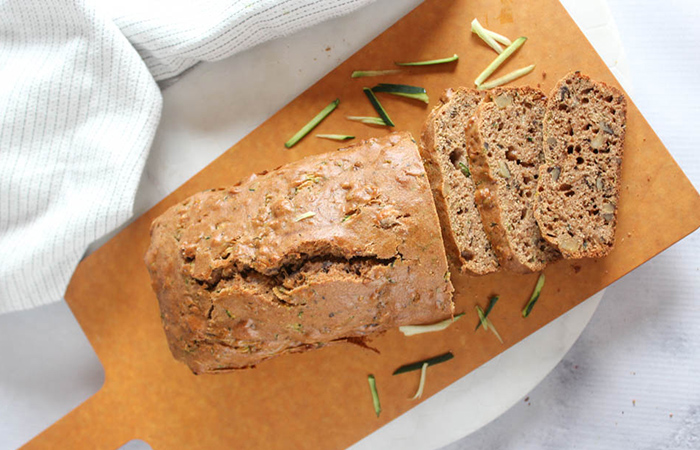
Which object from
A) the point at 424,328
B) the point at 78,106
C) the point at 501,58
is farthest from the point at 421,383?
the point at 78,106

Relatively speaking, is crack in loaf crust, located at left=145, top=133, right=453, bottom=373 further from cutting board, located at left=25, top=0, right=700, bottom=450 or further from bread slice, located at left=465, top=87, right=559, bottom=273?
cutting board, located at left=25, top=0, right=700, bottom=450

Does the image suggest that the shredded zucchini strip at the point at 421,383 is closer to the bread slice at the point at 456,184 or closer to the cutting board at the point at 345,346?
the cutting board at the point at 345,346

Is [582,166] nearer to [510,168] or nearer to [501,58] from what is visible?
[510,168]

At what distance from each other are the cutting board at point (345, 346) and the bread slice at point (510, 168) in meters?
0.38

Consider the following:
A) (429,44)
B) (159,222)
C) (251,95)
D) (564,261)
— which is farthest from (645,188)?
(159,222)

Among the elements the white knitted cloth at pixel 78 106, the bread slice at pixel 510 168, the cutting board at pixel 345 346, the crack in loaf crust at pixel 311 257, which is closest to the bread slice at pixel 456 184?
the bread slice at pixel 510 168

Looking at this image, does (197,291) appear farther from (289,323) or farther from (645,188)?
(645,188)

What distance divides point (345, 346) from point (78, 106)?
221 cm

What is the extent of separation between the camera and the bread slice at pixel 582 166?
271 centimetres

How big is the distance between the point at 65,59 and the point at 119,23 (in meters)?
0.39

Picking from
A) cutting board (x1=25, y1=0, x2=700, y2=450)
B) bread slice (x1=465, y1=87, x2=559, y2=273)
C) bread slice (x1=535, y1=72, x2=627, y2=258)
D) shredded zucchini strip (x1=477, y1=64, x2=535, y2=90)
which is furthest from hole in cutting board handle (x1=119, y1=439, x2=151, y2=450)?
shredded zucchini strip (x1=477, y1=64, x2=535, y2=90)

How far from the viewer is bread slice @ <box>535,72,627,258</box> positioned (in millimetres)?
2709

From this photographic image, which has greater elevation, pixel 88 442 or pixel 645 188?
pixel 88 442

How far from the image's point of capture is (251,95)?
3162 millimetres
